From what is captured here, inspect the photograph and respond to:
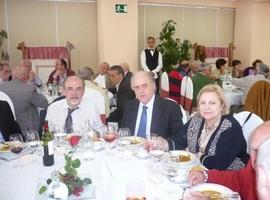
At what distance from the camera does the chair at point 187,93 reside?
18.0ft

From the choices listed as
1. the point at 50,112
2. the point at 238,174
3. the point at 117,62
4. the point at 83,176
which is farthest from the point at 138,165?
the point at 117,62

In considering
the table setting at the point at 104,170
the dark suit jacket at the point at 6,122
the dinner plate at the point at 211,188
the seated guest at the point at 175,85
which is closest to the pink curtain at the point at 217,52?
the seated guest at the point at 175,85

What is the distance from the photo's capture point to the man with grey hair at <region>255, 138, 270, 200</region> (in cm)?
72

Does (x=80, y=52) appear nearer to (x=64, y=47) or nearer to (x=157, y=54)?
(x=64, y=47)

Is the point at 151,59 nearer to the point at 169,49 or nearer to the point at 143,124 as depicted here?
the point at 169,49

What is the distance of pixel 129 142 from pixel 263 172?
1.79m

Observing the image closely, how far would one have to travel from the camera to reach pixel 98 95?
11.7 ft

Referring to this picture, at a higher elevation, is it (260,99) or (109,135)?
(109,135)

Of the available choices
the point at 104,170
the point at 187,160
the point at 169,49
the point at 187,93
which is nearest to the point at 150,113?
the point at 187,160

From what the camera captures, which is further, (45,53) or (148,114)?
(45,53)

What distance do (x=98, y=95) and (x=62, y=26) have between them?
5603 millimetres

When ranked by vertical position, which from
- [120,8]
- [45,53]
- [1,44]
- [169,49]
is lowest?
[45,53]

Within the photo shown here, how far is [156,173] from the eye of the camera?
1.88 m

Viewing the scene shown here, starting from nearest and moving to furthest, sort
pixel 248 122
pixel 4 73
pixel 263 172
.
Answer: pixel 263 172 < pixel 248 122 < pixel 4 73
